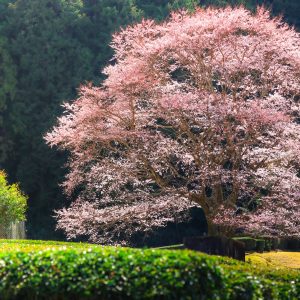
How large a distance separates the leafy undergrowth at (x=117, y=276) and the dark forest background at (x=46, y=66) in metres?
15.8

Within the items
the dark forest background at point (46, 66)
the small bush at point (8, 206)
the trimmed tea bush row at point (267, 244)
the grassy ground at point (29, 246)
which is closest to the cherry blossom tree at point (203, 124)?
the trimmed tea bush row at point (267, 244)

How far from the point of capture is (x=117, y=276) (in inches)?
182

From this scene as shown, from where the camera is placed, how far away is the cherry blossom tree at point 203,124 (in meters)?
11.9

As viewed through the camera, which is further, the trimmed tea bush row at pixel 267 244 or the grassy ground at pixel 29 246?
the trimmed tea bush row at pixel 267 244

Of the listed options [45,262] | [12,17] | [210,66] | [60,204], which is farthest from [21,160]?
[45,262]

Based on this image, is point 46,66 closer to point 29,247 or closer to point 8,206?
point 8,206

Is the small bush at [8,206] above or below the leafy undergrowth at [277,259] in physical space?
above

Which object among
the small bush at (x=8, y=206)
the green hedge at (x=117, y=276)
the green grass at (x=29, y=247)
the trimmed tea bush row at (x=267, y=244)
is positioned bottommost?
the green hedge at (x=117, y=276)

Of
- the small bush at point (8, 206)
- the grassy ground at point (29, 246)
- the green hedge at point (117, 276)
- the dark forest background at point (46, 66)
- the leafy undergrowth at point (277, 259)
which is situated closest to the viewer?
the green hedge at point (117, 276)

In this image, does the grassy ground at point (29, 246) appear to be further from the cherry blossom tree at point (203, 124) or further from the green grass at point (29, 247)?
the cherry blossom tree at point (203, 124)

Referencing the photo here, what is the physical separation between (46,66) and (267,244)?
11.6 m

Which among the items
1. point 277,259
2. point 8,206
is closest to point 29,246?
point 277,259

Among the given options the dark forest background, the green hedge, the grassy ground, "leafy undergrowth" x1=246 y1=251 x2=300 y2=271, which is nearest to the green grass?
the grassy ground

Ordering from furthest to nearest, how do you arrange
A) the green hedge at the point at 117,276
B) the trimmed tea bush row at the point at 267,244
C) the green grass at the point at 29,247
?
1. the trimmed tea bush row at the point at 267,244
2. the green grass at the point at 29,247
3. the green hedge at the point at 117,276
